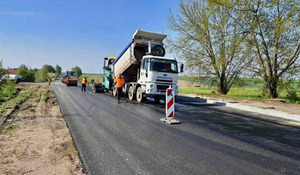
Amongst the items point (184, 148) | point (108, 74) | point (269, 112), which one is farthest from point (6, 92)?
point (269, 112)

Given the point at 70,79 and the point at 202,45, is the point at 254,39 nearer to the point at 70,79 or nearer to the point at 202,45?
the point at 202,45

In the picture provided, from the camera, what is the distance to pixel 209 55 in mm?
19578

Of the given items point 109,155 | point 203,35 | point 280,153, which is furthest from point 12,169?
point 203,35

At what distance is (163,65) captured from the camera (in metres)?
12.5

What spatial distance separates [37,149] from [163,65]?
29.5ft

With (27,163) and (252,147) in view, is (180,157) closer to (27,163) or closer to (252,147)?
(252,147)

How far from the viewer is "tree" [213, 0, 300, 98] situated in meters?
13.0

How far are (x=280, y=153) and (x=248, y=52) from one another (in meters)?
12.2

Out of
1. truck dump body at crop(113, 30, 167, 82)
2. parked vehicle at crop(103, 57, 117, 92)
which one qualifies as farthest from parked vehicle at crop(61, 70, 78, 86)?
truck dump body at crop(113, 30, 167, 82)

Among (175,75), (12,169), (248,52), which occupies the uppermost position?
(248,52)

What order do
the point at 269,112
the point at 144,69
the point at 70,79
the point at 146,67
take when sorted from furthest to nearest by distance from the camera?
the point at 70,79
the point at 144,69
the point at 146,67
the point at 269,112

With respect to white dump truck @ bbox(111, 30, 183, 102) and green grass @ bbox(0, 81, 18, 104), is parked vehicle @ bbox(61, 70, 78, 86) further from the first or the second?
white dump truck @ bbox(111, 30, 183, 102)

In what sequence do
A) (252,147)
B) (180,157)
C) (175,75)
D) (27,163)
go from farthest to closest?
(175,75)
(252,147)
(180,157)
(27,163)

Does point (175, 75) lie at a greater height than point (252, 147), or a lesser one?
greater
